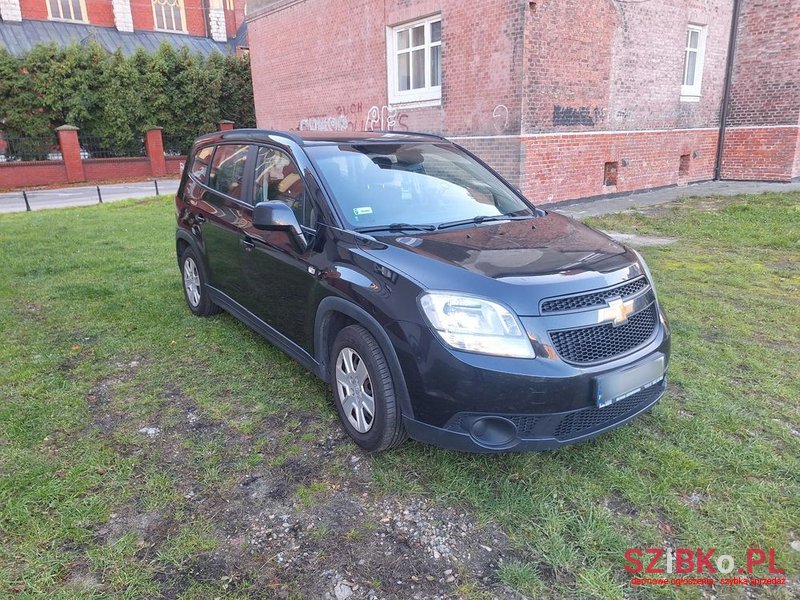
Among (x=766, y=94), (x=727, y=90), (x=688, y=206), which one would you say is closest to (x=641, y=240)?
(x=688, y=206)

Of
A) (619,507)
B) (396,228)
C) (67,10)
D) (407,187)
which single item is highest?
(67,10)

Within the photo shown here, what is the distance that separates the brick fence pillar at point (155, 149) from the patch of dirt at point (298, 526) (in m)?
28.7

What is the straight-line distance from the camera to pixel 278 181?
404 centimetres

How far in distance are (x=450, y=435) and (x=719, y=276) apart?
5.34 metres

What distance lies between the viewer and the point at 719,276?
264 inches

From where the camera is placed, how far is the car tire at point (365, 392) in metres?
2.98

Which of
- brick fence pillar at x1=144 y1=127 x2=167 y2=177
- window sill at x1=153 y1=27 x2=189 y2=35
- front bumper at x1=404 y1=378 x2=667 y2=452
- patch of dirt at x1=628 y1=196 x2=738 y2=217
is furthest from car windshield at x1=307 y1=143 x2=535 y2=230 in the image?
window sill at x1=153 y1=27 x2=189 y2=35

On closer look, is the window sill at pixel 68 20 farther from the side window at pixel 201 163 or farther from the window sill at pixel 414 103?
the side window at pixel 201 163

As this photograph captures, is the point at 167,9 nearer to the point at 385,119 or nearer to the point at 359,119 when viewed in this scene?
the point at 359,119

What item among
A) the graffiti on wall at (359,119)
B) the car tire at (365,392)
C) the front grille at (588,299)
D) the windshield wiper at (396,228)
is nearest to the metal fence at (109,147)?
the graffiti on wall at (359,119)

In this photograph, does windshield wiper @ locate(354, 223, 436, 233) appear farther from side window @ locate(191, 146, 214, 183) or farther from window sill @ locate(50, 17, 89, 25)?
window sill @ locate(50, 17, 89, 25)

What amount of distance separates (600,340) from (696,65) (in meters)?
15.4

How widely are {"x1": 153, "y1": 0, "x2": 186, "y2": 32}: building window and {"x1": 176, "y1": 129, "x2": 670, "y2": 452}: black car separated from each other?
151 ft

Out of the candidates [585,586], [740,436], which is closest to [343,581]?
[585,586]
